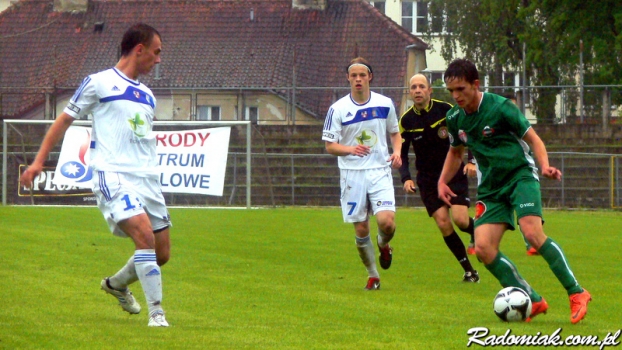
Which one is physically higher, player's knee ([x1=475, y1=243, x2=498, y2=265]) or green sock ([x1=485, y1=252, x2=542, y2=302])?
player's knee ([x1=475, y1=243, x2=498, y2=265])

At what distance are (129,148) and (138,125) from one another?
0.57 ft

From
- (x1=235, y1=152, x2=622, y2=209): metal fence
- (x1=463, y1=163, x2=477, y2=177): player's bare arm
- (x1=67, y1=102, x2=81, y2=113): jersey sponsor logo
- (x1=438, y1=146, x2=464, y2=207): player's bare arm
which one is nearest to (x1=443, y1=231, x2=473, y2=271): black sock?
(x1=463, y1=163, x2=477, y2=177): player's bare arm

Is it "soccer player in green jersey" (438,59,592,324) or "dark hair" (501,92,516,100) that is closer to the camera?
"soccer player in green jersey" (438,59,592,324)

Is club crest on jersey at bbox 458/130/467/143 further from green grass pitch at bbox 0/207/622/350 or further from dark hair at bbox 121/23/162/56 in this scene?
dark hair at bbox 121/23/162/56

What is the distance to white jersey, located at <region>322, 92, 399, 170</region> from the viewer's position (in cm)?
1055

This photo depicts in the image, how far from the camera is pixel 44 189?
91.9 feet

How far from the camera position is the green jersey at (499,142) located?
311 inches

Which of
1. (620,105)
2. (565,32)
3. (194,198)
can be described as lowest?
(194,198)

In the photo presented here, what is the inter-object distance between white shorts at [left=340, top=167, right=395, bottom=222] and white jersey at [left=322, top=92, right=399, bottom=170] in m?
0.08

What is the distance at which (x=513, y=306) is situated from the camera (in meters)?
7.72

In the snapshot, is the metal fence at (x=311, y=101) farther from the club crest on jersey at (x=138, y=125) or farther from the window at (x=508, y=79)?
the club crest on jersey at (x=138, y=125)

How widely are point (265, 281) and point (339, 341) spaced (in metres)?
4.14

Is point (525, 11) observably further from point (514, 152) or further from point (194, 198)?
point (514, 152)

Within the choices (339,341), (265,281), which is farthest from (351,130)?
(339,341)
